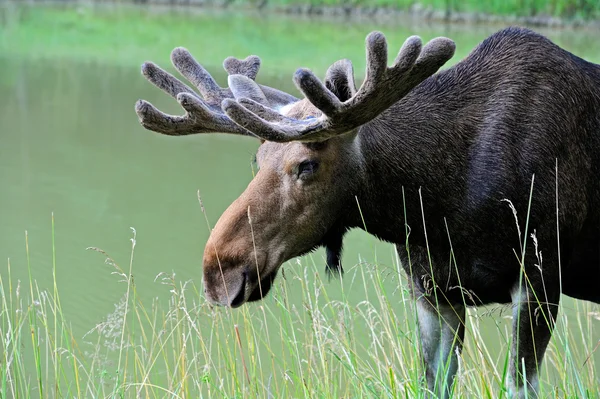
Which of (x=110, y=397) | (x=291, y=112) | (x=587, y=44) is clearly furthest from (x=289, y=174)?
(x=587, y=44)

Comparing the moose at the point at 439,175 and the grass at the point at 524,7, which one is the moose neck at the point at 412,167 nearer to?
the moose at the point at 439,175

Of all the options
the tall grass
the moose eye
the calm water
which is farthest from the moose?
the calm water

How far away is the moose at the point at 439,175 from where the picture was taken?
326 centimetres

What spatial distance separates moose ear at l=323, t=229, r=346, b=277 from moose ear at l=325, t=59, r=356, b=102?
0.49 meters

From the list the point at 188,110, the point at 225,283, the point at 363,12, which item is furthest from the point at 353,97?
the point at 363,12

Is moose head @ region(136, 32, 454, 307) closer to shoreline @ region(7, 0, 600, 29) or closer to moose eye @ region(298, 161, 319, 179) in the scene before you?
moose eye @ region(298, 161, 319, 179)

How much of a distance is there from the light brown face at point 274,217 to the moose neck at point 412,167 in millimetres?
134

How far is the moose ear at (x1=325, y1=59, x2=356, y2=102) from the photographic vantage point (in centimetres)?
334

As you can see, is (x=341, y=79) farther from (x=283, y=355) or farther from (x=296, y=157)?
(x=283, y=355)

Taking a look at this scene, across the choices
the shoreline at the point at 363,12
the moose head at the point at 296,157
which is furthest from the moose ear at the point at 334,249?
the shoreline at the point at 363,12

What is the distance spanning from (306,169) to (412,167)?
0.43 metres

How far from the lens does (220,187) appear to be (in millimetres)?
10602

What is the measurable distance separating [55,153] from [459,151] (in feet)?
31.2

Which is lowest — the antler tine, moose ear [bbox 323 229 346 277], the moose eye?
moose ear [bbox 323 229 346 277]
